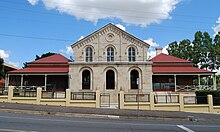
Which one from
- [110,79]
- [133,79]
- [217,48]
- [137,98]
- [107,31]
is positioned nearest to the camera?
[137,98]

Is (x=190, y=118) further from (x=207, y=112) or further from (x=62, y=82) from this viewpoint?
(x=62, y=82)

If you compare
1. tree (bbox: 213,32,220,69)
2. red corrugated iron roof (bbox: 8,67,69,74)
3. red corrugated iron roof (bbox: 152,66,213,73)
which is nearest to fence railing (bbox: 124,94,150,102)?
red corrugated iron roof (bbox: 152,66,213,73)

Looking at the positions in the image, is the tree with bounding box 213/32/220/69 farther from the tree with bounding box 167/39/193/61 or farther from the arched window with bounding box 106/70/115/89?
the arched window with bounding box 106/70/115/89

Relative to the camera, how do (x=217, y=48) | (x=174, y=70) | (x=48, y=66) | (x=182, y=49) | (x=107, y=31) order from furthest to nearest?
(x=182, y=49)
(x=217, y=48)
(x=48, y=66)
(x=107, y=31)
(x=174, y=70)

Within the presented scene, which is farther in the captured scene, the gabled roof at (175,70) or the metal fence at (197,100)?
the gabled roof at (175,70)

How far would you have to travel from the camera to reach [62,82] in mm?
35594

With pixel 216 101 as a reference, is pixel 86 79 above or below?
above

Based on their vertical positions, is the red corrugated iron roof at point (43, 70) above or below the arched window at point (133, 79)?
above

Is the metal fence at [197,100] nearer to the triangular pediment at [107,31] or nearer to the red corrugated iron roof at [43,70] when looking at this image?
the triangular pediment at [107,31]

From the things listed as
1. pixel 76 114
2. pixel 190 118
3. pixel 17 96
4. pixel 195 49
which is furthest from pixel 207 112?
pixel 195 49

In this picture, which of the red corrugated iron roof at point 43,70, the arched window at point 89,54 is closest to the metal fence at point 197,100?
the arched window at point 89,54

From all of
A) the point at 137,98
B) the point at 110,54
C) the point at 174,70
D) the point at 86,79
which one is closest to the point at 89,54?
the point at 110,54

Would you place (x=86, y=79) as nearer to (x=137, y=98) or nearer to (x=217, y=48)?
(x=137, y=98)

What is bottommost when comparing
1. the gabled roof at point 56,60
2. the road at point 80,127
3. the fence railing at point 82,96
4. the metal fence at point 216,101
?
the road at point 80,127
